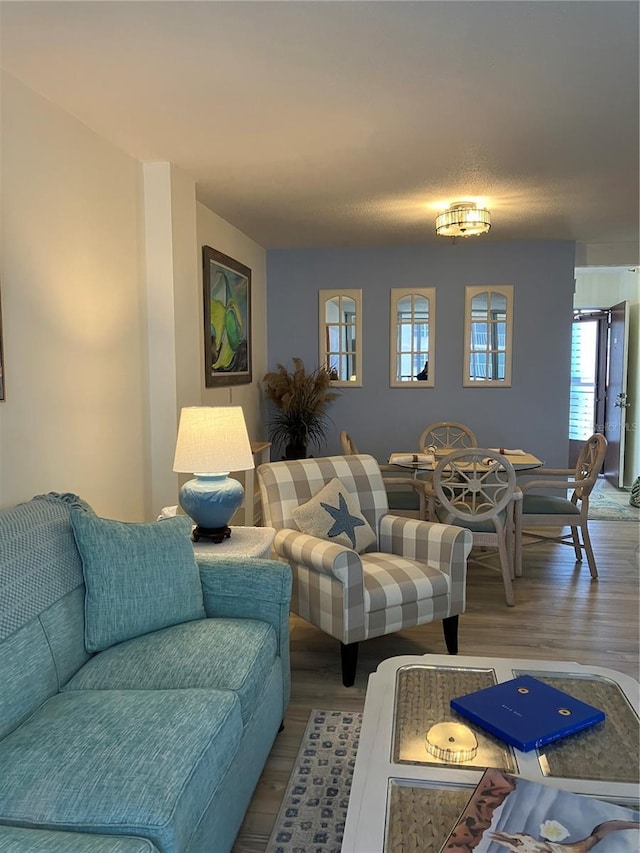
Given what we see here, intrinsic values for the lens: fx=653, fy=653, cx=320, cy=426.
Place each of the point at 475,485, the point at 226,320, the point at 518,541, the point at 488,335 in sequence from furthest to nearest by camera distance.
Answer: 1. the point at 488,335
2. the point at 226,320
3. the point at 518,541
4. the point at 475,485

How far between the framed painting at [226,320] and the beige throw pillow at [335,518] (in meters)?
1.73

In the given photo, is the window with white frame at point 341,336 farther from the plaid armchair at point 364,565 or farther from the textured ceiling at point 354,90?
the plaid armchair at point 364,565

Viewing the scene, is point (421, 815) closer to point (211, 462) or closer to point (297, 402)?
point (211, 462)

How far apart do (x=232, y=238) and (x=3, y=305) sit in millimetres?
2982

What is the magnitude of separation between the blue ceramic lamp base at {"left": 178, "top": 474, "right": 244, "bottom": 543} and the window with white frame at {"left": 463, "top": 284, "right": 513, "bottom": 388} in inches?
150

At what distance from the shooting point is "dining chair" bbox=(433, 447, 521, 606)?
3.70 meters

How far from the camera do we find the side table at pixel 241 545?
104 inches

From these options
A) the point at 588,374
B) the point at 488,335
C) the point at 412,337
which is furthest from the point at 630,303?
the point at 412,337

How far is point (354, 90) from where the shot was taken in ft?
8.34

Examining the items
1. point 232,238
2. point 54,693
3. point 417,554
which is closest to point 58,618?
point 54,693

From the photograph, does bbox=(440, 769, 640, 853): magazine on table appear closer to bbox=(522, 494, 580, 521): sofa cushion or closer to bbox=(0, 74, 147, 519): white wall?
bbox=(0, 74, 147, 519): white wall

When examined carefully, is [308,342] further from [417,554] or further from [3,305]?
[3,305]

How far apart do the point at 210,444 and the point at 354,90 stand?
1.51 m

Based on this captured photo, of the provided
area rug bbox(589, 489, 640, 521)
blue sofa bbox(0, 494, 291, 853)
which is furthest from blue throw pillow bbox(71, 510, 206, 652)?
area rug bbox(589, 489, 640, 521)
